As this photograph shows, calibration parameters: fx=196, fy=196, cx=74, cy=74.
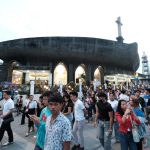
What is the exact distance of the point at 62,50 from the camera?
39.4 metres

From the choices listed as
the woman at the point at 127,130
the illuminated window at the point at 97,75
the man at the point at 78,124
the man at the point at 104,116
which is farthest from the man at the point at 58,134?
the illuminated window at the point at 97,75

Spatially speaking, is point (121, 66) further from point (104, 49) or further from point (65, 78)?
point (65, 78)

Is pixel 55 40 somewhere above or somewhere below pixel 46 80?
above

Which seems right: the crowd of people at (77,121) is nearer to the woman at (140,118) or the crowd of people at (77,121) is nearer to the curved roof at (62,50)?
the woman at (140,118)

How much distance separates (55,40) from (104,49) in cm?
1081

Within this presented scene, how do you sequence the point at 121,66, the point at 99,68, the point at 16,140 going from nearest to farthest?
the point at 16,140, the point at 99,68, the point at 121,66

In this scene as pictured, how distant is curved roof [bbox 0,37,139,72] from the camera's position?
38.4 metres

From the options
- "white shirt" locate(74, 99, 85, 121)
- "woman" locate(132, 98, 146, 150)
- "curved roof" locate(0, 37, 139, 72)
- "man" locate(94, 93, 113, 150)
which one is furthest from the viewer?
"curved roof" locate(0, 37, 139, 72)

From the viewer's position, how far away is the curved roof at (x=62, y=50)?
38.4 metres

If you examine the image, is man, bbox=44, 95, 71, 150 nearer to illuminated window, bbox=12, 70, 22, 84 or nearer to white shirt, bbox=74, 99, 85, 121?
white shirt, bbox=74, 99, 85, 121

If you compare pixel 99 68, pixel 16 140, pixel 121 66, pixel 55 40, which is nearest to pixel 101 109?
pixel 16 140

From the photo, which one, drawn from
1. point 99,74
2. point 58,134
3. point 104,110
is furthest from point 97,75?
point 58,134

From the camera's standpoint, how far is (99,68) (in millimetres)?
46906

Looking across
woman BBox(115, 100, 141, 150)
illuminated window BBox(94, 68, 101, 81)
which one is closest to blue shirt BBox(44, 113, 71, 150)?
woman BBox(115, 100, 141, 150)
